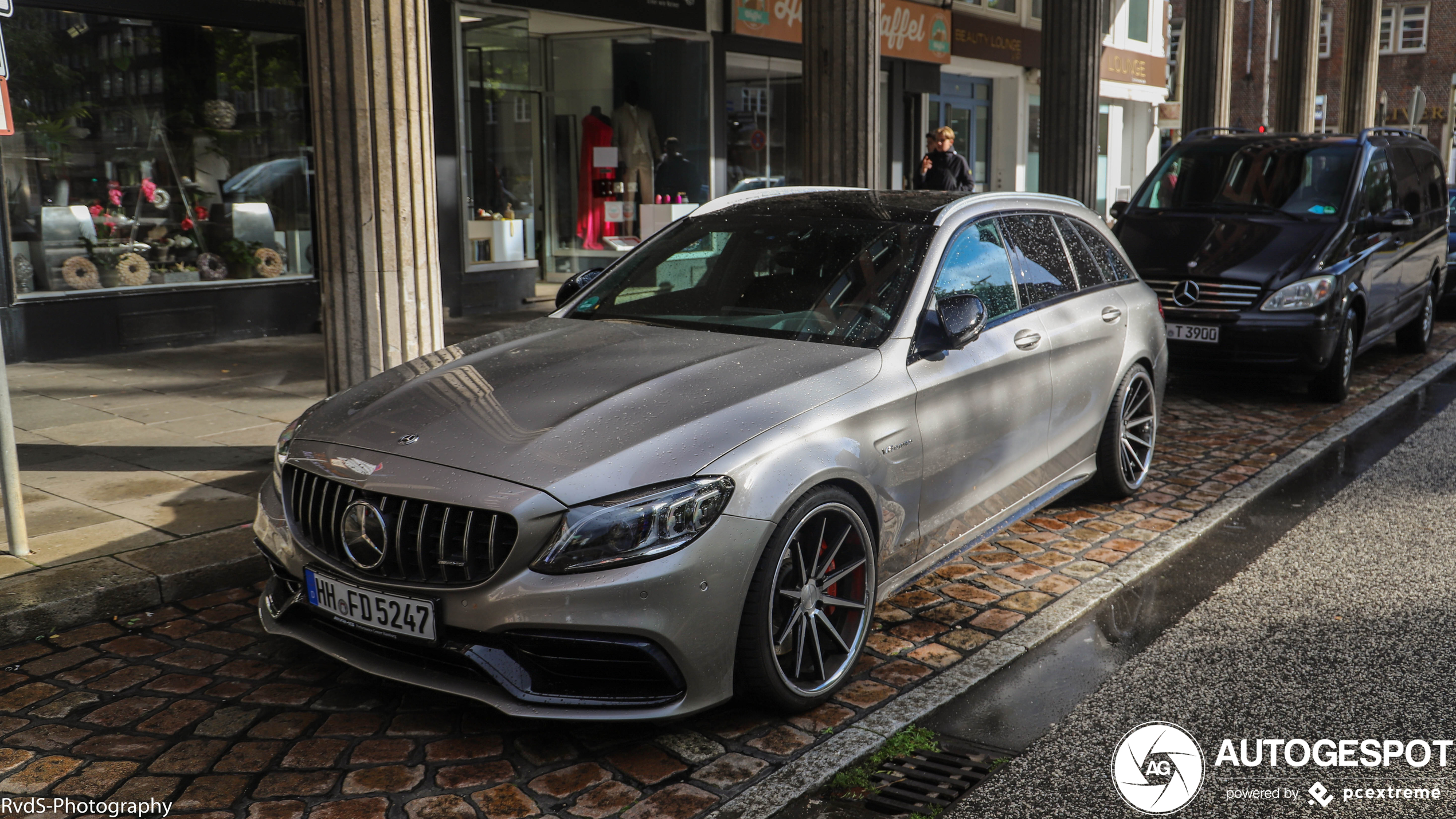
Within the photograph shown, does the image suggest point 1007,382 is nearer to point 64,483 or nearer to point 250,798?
point 250,798

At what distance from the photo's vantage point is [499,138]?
1422cm

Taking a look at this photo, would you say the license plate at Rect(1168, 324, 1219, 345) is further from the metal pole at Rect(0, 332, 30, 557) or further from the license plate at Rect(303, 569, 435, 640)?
the metal pole at Rect(0, 332, 30, 557)

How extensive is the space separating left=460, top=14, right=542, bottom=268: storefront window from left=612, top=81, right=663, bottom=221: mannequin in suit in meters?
1.26

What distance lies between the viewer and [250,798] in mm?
3297

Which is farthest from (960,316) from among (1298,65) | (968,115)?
(968,115)

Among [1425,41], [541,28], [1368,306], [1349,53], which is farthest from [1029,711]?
[1425,41]

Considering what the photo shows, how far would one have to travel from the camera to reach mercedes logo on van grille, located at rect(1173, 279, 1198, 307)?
30.5 ft

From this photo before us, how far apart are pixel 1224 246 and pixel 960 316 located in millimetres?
6048

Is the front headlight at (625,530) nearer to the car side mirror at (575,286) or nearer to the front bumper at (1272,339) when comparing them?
the car side mirror at (575,286)

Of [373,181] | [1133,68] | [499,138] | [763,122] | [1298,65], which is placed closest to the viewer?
[373,181]

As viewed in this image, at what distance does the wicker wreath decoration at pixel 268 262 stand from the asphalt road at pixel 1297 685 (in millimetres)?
9602

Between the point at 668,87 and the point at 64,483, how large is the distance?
1111cm

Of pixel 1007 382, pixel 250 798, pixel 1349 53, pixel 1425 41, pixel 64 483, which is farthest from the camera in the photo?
pixel 1425 41

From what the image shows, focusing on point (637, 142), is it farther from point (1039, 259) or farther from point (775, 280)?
point (775, 280)
